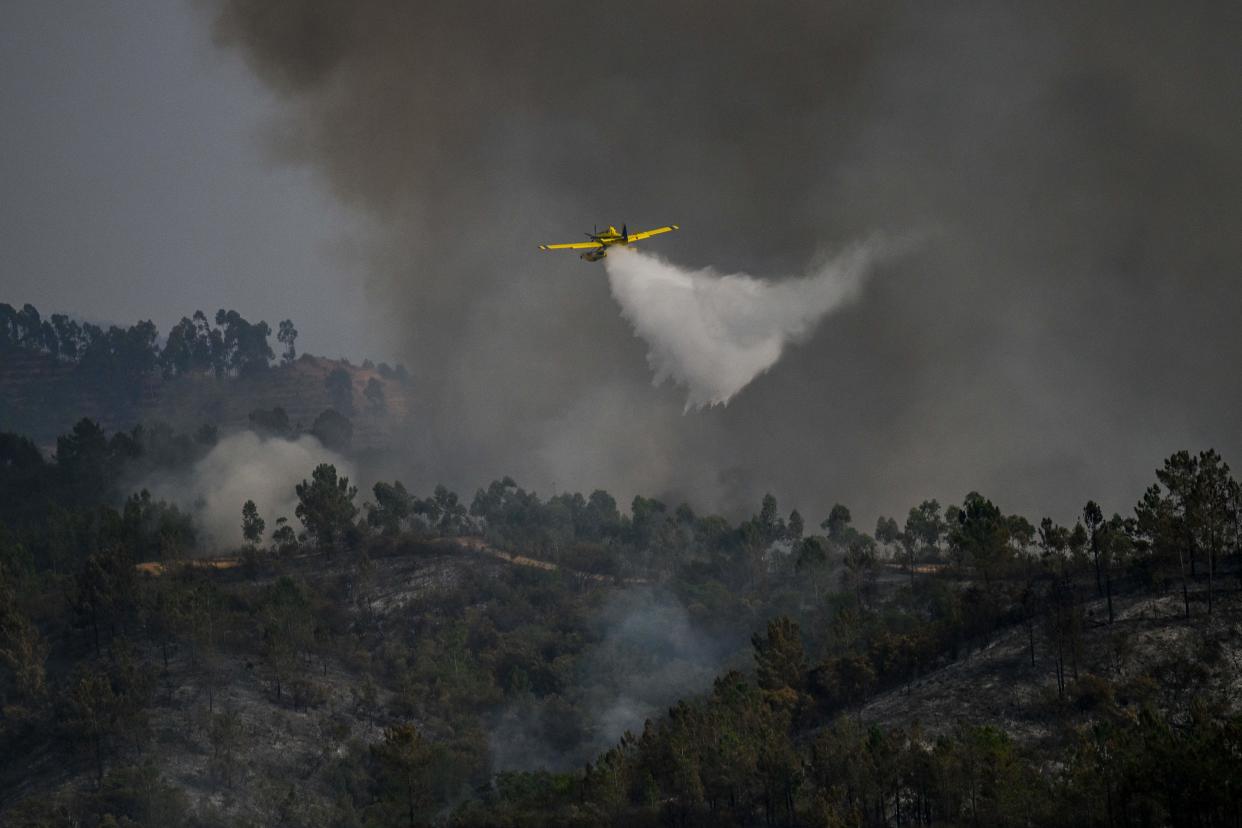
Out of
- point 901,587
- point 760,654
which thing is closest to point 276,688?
point 760,654

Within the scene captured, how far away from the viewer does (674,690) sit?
16238 cm

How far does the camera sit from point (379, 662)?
177 meters

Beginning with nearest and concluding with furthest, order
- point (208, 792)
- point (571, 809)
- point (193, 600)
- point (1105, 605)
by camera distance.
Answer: point (571, 809) → point (1105, 605) → point (208, 792) → point (193, 600)

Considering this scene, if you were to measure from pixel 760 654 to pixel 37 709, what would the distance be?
84789 mm

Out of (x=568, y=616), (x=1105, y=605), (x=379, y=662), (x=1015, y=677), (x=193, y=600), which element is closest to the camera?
(x=1015, y=677)

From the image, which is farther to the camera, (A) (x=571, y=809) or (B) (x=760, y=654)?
(B) (x=760, y=654)

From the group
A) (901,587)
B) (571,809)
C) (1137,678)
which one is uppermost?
(901,587)

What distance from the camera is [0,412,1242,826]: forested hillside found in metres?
94.8

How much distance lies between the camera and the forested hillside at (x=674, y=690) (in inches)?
3733

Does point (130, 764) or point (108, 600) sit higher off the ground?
point (108, 600)

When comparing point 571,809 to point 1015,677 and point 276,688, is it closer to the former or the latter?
point 1015,677

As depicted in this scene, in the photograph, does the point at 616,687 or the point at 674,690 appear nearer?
the point at 674,690

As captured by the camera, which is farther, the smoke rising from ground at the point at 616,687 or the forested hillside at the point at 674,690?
the smoke rising from ground at the point at 616,687

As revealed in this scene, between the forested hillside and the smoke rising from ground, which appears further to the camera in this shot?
the smoke rising from ground
